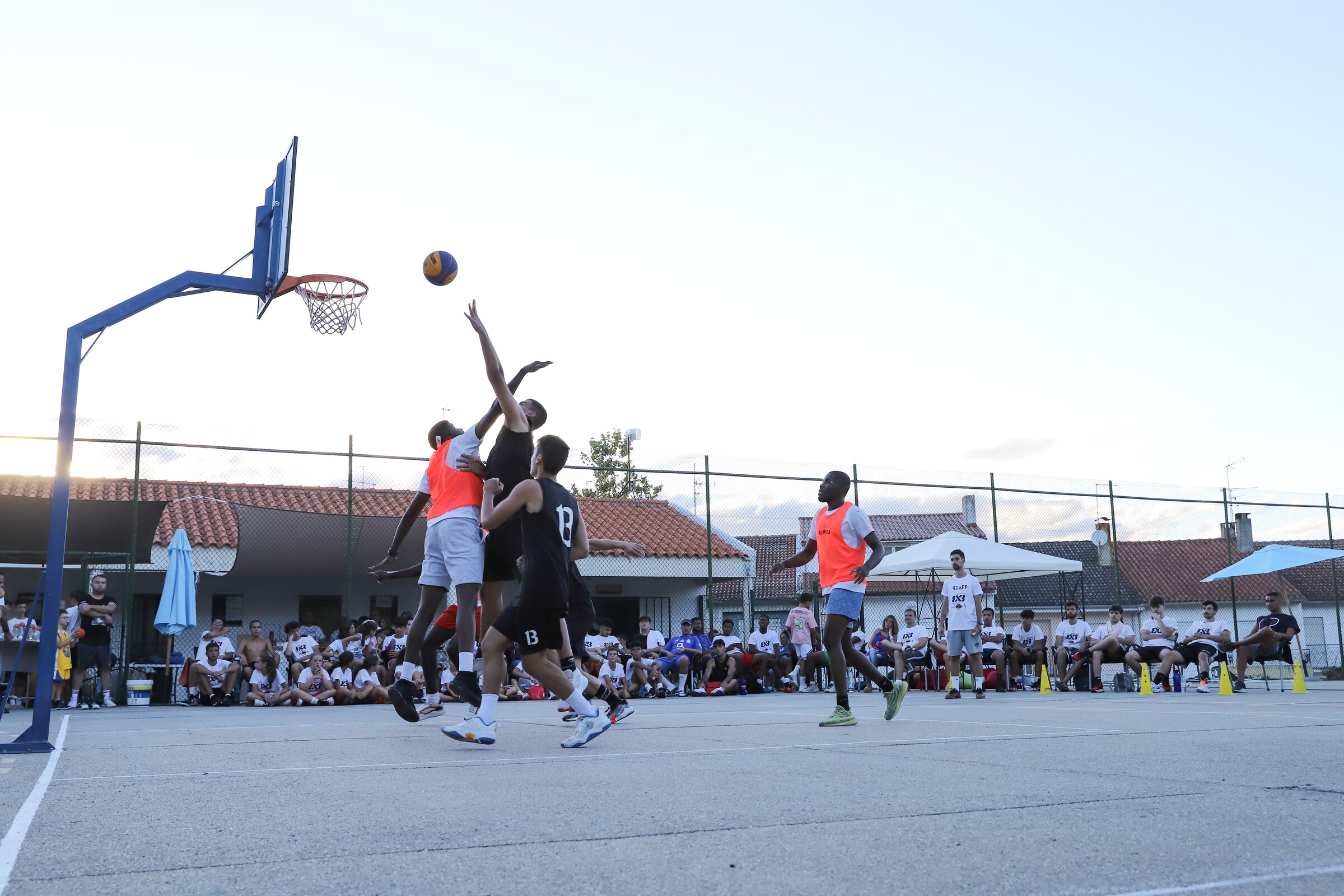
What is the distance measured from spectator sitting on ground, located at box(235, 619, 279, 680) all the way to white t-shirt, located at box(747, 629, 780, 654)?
23.0 ft

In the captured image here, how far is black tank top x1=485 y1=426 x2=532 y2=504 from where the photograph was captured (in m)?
7.11

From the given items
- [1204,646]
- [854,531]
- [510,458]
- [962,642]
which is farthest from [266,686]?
[1204,646]

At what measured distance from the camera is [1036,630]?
17.7 metres

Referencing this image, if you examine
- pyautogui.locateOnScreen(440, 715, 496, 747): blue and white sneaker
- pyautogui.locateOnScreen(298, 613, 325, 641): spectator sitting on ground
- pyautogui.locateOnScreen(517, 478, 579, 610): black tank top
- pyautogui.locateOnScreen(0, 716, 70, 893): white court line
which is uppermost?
pyautogui.locateOnScreen(517, 478, 579, 610): black tank top

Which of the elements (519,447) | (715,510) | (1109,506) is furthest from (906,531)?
(519,447)

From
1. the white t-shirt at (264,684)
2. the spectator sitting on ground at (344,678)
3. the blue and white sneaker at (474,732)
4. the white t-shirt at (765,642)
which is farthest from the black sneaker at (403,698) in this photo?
the white t-shirt at (765,642)

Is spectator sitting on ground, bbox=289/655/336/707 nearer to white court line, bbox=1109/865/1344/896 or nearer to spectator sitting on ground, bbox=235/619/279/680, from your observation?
spectator sitting on ground, bbox=235/619/279/680

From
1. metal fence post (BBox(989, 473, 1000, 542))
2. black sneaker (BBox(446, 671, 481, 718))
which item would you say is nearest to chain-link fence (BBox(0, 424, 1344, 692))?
metal fence post (BBox(989, 473, 1000, 542))

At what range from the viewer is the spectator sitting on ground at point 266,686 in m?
14.6

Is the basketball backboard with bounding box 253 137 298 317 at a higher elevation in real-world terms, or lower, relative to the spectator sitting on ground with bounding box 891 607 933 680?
higher

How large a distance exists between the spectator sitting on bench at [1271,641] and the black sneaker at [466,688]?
12884 millimetres

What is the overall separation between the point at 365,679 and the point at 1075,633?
10172 millimetres

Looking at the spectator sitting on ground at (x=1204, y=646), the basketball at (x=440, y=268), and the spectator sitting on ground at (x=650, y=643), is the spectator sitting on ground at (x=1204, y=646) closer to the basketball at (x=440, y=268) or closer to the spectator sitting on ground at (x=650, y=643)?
the spectator sitting on ground at (x=650, y=643)

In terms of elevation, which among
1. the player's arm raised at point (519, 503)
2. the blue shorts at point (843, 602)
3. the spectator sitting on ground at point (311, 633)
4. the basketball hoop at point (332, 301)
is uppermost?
the basketball hoop at point (332, 301)
